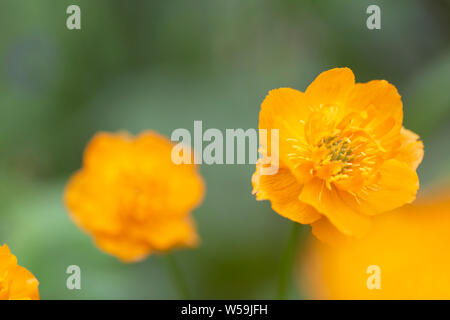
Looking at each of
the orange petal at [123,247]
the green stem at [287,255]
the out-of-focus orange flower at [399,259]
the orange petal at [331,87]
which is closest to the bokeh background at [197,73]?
the out-of-focus orange flower at [399,259]

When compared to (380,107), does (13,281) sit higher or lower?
lower

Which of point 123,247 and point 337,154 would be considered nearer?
point 337,154

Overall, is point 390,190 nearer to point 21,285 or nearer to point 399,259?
point 399,259

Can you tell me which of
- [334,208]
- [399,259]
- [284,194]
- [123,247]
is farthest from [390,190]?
[123,247]

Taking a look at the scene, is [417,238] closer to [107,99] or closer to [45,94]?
[107,99]

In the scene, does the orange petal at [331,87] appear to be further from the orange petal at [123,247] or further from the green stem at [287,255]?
the orange petal at [123,247]
